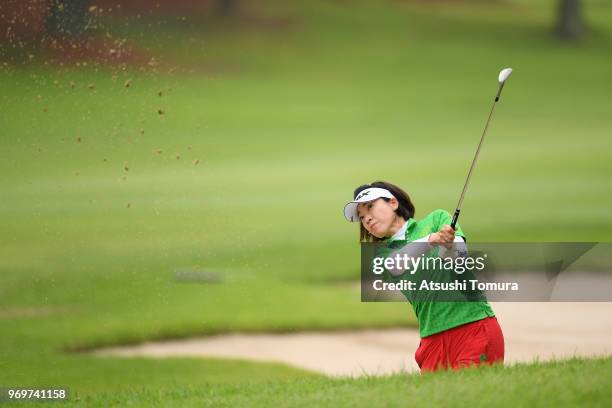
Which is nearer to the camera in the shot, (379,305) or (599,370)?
(599,370)

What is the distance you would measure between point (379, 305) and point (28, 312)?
332 cm

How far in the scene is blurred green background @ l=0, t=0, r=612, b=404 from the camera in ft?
39.8

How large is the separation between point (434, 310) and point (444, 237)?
0.45m

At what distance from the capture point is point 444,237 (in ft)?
18.3

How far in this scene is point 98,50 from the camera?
2134cm

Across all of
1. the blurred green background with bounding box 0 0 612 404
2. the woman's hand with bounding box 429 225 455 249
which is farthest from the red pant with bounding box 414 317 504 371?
the blurred green background with bounding box 0 0 612 404

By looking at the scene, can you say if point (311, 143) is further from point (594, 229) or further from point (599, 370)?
point (599, 370)

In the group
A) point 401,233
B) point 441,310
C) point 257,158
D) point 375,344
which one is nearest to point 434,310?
point 441,310

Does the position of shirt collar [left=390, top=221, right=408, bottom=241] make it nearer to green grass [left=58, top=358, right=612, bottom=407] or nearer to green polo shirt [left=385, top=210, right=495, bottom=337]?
green polo shirt [left=385, top=210, right=495, bottom=337]

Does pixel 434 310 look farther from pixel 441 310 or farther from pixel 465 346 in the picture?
pixel 465 346

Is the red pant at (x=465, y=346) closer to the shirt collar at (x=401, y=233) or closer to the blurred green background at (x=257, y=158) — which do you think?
the shirt collar at (x=401, y=233)

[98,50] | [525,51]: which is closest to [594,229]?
[98,50]

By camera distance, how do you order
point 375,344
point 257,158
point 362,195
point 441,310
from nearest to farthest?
1. point 441,310
2. point 362,195
3. point 375,344
4. point 257,158

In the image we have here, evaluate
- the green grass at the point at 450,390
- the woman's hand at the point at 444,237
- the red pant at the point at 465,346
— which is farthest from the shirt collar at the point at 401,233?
the green grass at the point at 450,390
